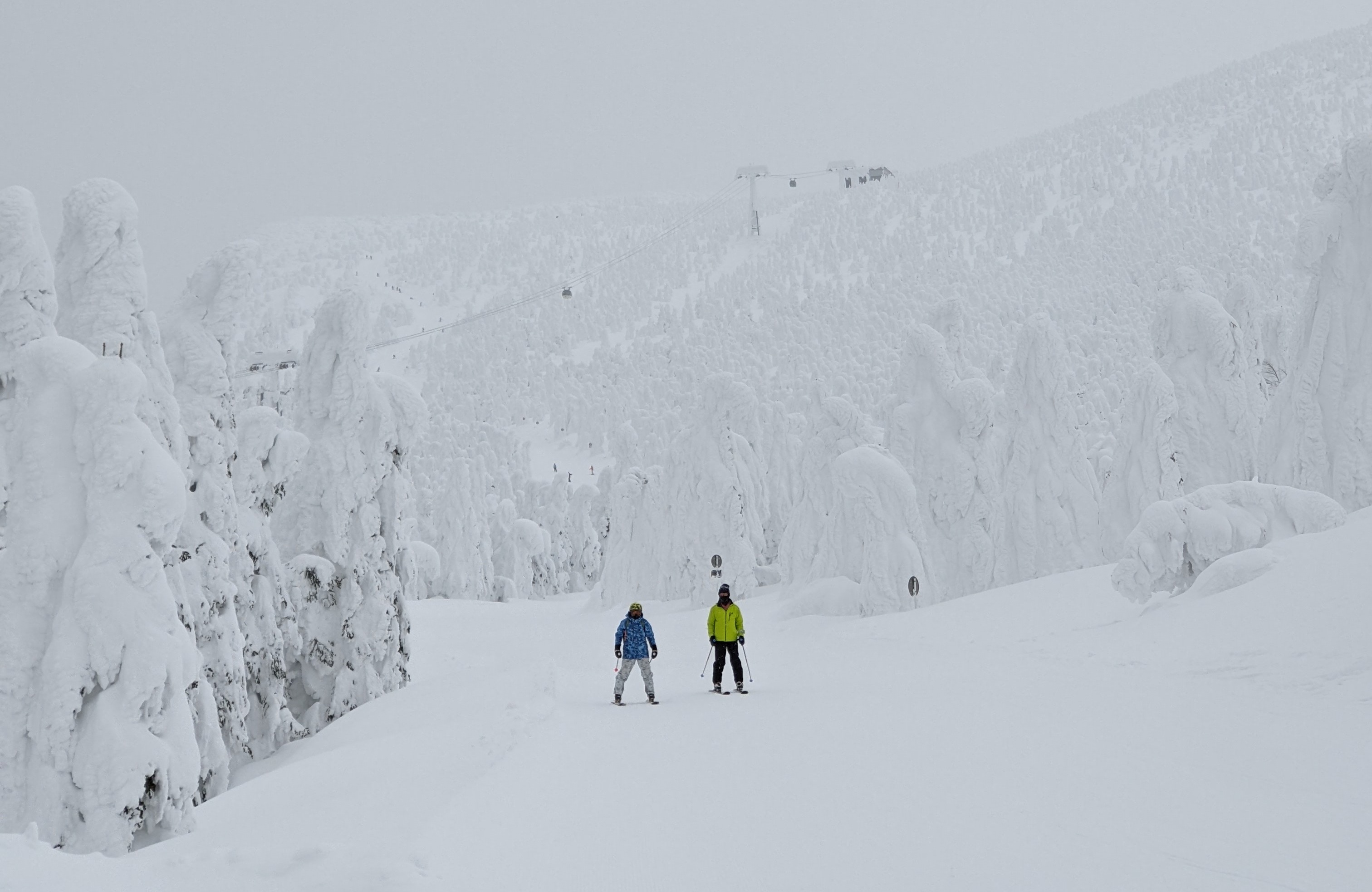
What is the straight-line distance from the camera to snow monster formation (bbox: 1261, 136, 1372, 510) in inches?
804

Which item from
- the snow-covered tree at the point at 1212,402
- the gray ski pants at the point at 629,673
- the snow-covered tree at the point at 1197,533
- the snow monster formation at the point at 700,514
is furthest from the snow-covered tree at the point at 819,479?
the gray ski pants at the point at 629,673

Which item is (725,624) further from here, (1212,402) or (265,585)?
(1212,402)

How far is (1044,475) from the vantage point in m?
31.4

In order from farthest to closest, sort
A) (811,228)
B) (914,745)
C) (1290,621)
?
(811,228)
(1290,621)
(914,745)

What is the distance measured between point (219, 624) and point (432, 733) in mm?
7804

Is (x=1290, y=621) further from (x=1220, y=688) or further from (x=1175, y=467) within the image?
(x=1175, y=467)

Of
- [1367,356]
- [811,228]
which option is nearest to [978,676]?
[1367,356]

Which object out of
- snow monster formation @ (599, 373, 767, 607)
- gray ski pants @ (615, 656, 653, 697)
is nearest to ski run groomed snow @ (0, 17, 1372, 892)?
snow monster formation @ (599, 373, 767, 607)

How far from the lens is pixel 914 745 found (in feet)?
30.4

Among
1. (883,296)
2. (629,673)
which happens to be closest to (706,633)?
(629,673)

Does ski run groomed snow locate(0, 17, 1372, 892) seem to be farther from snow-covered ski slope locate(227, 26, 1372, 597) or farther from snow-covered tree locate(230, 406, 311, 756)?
snow-covered ski slope locate(227, 26, 1372, 597)

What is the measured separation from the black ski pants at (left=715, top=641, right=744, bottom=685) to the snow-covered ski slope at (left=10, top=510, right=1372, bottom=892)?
0.41 meters

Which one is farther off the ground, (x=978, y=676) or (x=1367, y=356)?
(x=1367, y=356)

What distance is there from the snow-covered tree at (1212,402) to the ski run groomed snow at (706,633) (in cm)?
10
